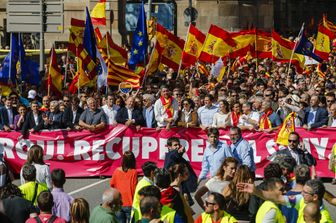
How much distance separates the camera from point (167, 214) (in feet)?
35.6

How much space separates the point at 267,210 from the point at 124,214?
2.17 meters

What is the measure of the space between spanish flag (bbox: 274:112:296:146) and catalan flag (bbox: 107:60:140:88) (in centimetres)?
577

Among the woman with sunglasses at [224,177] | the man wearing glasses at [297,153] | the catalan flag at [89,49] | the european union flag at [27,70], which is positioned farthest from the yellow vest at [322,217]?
the european union flag at [27,70]

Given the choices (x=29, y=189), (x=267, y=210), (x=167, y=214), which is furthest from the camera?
(x=29, y=189)

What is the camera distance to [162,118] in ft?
67.2

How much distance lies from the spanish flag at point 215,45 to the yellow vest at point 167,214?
1662 centimetres

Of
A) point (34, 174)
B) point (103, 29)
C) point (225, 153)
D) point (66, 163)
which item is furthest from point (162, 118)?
point (103, 29)

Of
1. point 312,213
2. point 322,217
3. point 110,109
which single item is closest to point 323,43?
point 110,109

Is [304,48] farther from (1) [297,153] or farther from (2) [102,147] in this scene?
(1) [297,153]

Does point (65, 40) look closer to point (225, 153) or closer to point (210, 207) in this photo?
point (225, 153)

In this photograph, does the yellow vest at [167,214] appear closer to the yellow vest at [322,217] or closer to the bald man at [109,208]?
the bald man at [109,208]

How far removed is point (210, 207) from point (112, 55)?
55.9ft

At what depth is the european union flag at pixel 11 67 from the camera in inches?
969

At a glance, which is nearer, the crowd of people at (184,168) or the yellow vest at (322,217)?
the yellow vest at (322,217)
